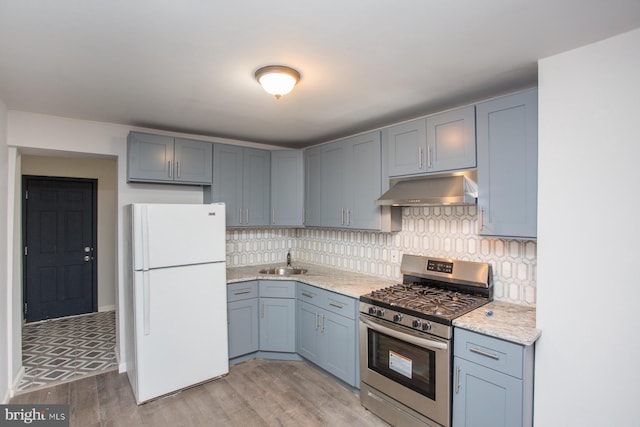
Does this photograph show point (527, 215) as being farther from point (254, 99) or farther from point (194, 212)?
point (194, 212)

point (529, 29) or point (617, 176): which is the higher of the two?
point (529, 29)

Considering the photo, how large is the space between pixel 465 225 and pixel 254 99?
1980mm

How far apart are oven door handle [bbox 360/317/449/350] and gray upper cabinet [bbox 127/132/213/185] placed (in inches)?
87.1

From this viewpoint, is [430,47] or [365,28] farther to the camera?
[430,47]

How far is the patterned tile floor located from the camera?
320cm

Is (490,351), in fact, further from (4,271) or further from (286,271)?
(4,271)

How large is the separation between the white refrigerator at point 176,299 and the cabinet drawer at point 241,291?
0.19m

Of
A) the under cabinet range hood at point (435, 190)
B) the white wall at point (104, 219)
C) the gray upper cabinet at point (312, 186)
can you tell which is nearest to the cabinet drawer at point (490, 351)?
the under cabinet range hood at point (435, 190)

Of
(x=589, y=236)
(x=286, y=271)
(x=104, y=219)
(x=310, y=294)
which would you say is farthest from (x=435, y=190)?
(x=104, y=219)

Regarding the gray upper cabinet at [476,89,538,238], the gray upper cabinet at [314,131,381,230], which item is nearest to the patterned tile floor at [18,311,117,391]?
the gray upper cabinet at [314,131,381,230]

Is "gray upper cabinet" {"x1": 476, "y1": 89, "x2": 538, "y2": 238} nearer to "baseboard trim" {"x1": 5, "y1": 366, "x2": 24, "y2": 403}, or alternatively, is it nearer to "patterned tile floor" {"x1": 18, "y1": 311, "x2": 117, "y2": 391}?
"patterned tile floor" {"x1": 18, "y1": 311, "x2": 117, "y2": 391}

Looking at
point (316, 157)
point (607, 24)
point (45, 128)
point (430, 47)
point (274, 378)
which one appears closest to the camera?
point (607, 24)

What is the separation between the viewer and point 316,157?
3.73 metres

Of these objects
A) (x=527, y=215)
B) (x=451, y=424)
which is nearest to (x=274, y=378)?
(x=451, y=424)
